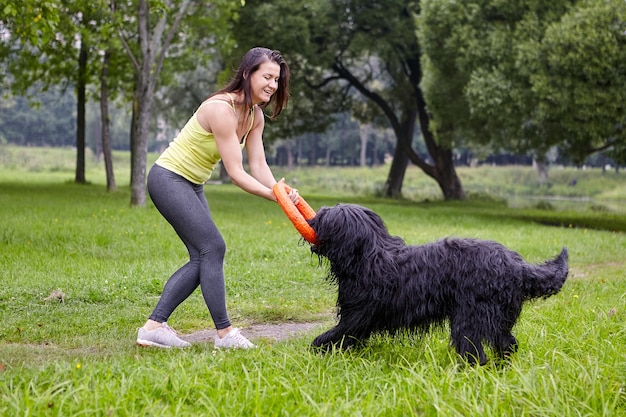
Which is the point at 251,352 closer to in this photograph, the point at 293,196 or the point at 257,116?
the point at 293,196

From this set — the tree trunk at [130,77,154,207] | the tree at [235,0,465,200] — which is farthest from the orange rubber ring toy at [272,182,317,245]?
the tree at [235,0,465,200]

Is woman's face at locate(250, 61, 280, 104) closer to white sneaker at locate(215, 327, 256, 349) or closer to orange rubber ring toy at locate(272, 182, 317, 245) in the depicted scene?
orange rubber ring toy at locate(272, 182, 317, 245)

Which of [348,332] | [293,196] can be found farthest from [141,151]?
[348,332]

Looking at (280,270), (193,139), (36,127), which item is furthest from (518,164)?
(193,139)

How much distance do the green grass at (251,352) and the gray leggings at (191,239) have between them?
0.37m

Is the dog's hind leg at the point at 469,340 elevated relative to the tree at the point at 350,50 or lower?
lower

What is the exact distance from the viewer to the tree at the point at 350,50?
2461 centimetres

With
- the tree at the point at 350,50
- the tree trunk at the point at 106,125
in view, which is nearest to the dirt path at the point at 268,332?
the tree at the point at 350,50

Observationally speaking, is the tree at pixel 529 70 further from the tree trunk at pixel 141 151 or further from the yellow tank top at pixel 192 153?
the yellow tank top at pixel 192 153

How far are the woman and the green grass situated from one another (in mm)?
382

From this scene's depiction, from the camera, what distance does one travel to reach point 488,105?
19375 mm

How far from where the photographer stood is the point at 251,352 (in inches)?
194

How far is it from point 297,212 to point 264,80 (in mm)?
1027

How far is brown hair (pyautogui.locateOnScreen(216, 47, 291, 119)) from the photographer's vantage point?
16.8 ft
